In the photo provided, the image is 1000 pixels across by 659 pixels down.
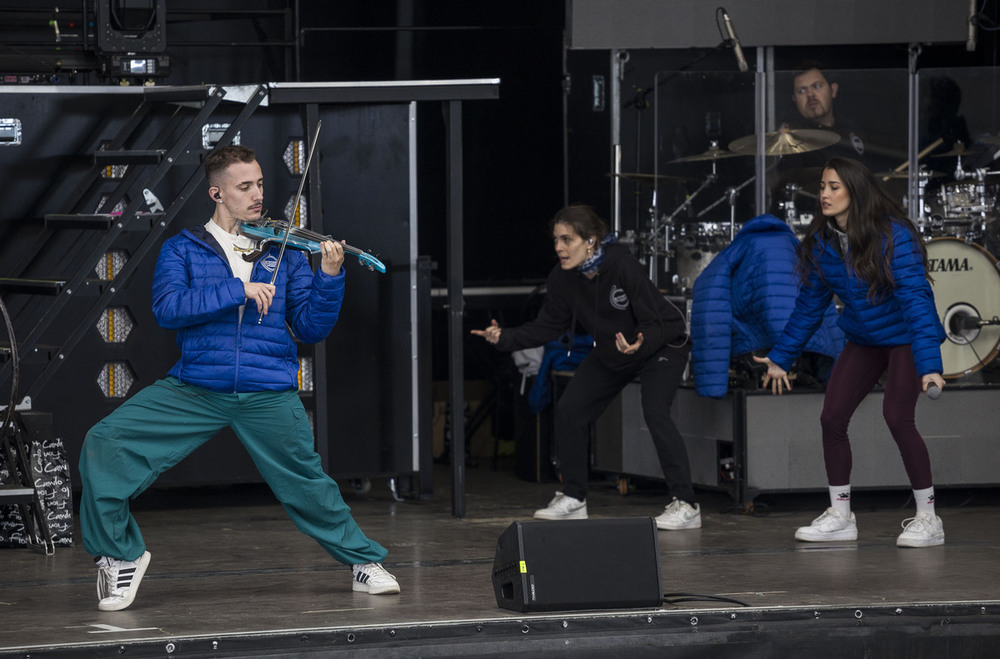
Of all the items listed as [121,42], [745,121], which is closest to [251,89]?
[121,42]

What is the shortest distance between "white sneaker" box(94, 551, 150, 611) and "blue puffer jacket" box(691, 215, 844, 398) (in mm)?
3456

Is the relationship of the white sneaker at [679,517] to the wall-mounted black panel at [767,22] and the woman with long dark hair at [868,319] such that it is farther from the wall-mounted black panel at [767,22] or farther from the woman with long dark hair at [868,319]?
the wall-mounted black panel at [767,22]

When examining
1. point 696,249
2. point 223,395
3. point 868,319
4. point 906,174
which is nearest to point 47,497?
point 223,395

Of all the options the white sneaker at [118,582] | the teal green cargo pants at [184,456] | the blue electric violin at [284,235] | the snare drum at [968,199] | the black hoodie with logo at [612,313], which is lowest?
the white sneaker at [118,582]

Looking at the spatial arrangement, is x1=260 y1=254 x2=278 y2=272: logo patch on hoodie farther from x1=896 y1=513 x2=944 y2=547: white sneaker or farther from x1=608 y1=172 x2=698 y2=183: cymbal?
x1=608 y1=172 x2=698 y2=183: cymbal

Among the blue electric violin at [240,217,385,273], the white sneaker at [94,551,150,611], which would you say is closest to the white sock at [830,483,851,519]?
the blue electric violin at [240,217,385,273]

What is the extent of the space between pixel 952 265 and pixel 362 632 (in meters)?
5.05

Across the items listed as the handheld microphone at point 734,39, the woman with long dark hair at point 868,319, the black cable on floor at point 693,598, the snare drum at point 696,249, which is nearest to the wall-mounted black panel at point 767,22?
the handheld microphone at point 734,39

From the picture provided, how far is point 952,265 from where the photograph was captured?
8.52 meters

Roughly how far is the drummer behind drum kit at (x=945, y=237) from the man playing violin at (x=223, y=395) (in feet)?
13.4

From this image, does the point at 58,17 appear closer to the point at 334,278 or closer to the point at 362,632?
the point at 334,278

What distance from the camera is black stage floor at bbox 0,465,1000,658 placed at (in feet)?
15.7

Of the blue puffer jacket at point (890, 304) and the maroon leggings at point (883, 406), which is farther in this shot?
the maroon leggings at point (883, 406)

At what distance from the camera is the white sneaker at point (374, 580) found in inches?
215
